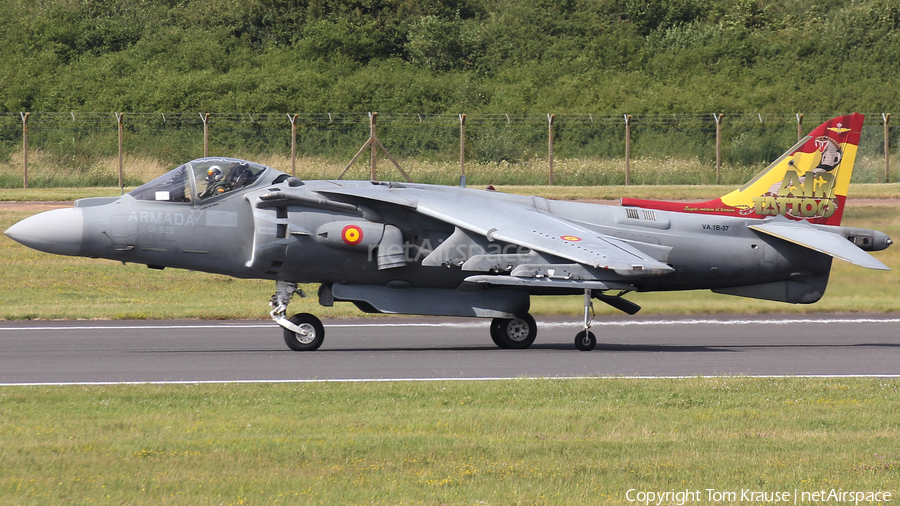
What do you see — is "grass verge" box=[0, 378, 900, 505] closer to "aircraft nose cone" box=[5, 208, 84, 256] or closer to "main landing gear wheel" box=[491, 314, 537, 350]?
"aircraft nose cone" box=[5, 208, 84, 256]

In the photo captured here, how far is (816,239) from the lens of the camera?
15.6 m

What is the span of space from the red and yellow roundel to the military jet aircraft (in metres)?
0.02

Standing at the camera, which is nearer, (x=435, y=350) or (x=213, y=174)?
(x=213, y=174)

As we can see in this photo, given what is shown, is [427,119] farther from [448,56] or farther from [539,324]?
[539,324]

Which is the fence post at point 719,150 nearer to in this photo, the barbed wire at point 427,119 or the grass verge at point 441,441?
the barbed wire at point 427,119

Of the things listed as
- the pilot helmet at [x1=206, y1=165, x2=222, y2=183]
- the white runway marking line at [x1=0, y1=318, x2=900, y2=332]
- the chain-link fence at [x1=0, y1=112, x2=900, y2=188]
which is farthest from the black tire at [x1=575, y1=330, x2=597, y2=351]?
the chain-link fence at [x1=0, y1=112, x2=900, y2=188]

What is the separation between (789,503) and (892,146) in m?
36.9

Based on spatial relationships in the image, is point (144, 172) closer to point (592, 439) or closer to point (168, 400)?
point (168, 400)

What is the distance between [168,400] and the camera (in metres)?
10.6

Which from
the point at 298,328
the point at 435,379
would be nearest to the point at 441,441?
the point at 435,379

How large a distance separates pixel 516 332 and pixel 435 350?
4.41 feet

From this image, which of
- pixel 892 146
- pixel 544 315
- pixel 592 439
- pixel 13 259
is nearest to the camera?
pixel 592 439

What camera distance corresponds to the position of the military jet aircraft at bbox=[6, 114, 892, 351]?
47.5 feet

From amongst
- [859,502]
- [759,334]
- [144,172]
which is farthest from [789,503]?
[144,172]
